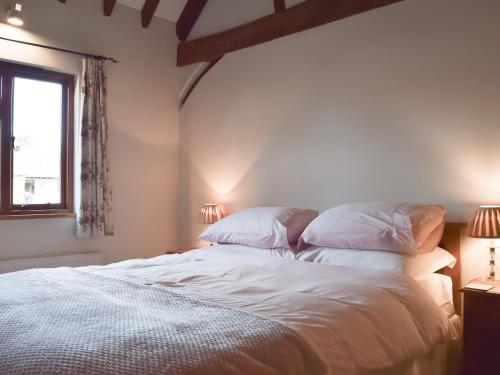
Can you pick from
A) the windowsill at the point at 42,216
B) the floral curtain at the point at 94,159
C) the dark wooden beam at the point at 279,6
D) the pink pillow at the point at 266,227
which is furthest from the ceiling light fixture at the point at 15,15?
the pink pillow at the point at 266,227

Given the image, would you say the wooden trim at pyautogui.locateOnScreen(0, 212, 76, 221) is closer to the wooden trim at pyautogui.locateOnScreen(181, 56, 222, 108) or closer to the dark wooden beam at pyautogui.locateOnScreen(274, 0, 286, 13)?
the wooden trim at pyautogui.locateOnScreen(181, 56, 222, 108)

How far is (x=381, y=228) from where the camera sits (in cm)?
225

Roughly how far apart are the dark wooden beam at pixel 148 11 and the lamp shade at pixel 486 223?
10.3 ft

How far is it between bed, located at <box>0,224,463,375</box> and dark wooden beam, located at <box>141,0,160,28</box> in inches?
99.2

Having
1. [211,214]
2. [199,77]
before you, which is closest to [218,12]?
[199,77]

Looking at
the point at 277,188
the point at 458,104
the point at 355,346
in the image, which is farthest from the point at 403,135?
the point at 355,346

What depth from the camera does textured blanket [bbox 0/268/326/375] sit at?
106 cm

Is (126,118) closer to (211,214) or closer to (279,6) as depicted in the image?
(211,214)

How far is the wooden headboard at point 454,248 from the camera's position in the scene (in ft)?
8.02

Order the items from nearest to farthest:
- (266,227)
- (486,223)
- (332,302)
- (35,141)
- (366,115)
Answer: (332,302) → (486,223) → (266,227) → (366,115) → (35,141)

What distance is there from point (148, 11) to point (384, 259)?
3050mm

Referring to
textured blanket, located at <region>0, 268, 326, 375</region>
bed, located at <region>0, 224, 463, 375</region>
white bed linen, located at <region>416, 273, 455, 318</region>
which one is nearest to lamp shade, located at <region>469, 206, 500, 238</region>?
white bed linen, located at <region>416, 273, 455, 318</region>

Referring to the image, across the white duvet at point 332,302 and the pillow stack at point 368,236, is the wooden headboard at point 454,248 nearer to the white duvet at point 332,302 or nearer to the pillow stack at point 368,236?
the pillow stack at point 368,236

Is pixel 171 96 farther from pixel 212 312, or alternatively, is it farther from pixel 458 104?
pixel 212 312
